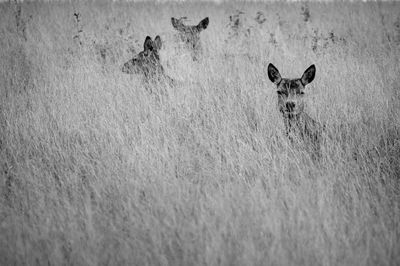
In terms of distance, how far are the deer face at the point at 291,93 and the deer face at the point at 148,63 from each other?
7.33ft

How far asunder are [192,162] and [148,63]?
297 cm

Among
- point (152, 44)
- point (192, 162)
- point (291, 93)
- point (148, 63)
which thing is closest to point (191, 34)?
point (152, 44)

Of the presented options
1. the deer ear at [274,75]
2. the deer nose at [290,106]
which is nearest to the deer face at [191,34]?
the deer ear at [274,75]

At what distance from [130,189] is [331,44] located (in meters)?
6.74

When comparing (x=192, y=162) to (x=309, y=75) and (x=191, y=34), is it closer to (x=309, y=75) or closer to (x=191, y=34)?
(x=309, y=75)

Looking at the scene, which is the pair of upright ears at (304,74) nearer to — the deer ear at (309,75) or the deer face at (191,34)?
the deer ear at (309,75)

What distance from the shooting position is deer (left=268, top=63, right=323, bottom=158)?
13.0ft

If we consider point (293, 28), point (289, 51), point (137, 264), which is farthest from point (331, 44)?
point (137, 264)

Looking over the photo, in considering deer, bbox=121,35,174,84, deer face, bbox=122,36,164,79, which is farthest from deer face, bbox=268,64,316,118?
deer face, bbox=122,36,164,79

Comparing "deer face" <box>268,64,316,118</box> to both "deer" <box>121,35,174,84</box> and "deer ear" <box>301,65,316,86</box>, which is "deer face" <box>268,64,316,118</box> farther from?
A: "deer" <box>121,35,174,84</box>

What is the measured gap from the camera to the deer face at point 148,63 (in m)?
5.88

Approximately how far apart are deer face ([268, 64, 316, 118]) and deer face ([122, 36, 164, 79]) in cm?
224

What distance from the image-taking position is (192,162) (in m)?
3.54

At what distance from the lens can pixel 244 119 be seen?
4348mm
